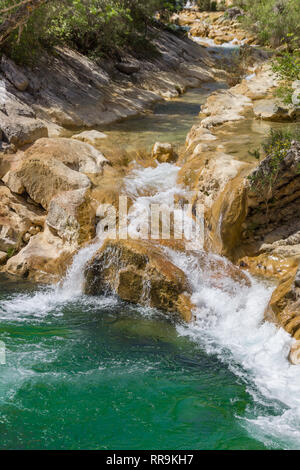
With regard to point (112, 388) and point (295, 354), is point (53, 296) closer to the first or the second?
point (112, 388)

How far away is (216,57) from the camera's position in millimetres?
31188

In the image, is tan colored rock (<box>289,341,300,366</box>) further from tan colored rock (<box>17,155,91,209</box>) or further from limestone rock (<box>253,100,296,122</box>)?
limestone rock (<box>253,100,296,122</box>)

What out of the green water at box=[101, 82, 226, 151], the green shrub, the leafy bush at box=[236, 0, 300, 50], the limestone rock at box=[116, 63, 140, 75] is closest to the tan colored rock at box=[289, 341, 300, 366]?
the green shrub

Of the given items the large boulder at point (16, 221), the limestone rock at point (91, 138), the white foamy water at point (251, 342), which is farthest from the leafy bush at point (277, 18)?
the white foamy water at point (251, 342)

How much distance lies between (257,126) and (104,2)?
282 inches

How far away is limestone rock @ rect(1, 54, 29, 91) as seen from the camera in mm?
15150

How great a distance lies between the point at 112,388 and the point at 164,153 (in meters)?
7.87

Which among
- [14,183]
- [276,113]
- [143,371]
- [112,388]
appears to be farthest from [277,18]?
[112,388]

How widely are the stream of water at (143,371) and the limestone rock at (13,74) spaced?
8.06m

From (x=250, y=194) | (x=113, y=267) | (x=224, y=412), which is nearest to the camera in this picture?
(x=224, y=412)

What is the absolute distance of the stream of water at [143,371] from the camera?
18.6ft

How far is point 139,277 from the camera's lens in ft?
28.4

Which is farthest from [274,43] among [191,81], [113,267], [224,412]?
[224,412]

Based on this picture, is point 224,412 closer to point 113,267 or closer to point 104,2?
point 113,267
